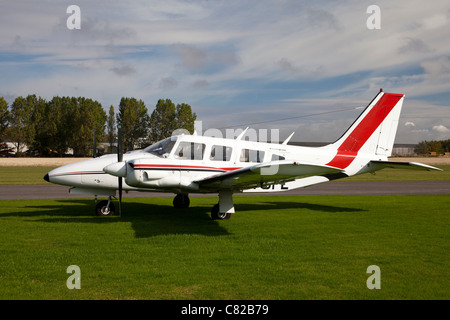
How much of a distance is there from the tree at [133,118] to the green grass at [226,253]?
53839 mm

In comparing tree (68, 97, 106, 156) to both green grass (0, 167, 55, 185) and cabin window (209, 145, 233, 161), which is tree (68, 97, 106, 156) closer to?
green grass (0, 167, 55, 185)

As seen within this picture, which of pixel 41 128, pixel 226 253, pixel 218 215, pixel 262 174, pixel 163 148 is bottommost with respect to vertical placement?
pixel 226 253

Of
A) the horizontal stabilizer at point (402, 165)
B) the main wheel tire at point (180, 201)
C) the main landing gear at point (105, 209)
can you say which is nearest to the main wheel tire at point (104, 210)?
the main landing gear at point (105, 209)

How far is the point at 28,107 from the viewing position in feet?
264

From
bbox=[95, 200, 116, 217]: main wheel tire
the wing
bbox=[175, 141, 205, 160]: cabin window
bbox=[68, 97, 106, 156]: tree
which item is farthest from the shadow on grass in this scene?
bbox=[68, 97, 106, 156]: tree

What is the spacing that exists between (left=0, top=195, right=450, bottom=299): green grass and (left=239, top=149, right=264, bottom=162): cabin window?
2000 mm

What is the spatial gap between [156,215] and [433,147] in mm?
136872

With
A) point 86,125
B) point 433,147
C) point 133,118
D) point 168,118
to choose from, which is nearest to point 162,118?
point 168,118

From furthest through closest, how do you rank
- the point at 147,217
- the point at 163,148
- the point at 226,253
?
1. the point at 147,217
2. the point at 163,148
3. the point at 226,253

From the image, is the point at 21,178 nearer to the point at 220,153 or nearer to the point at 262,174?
the point at 220,153

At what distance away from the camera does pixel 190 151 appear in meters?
12.4

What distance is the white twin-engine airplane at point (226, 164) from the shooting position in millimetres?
11266

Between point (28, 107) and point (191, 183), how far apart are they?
264 feet
